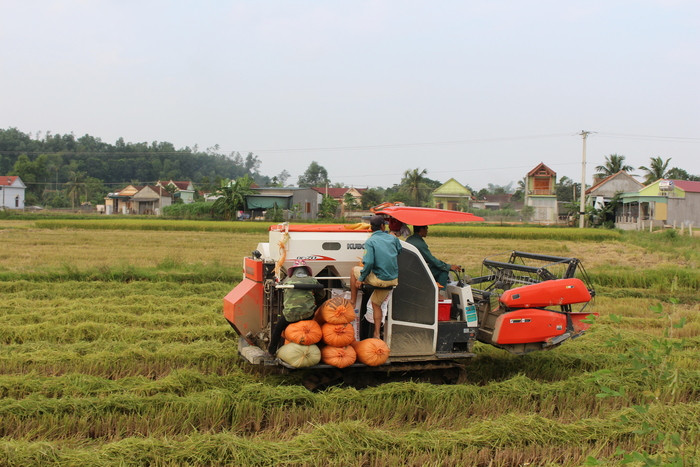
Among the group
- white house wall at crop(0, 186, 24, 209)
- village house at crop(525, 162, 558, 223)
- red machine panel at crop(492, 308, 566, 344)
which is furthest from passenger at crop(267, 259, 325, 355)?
white house wall at crop(0, 186, 24, 209)

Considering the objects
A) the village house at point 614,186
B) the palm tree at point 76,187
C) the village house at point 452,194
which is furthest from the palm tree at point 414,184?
the palm tree at point 76,187

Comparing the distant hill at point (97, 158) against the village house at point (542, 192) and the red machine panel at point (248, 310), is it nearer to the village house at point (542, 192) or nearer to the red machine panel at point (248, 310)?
the village house at point (542, 192)

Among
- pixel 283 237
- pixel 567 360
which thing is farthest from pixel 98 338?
pixel 567 360

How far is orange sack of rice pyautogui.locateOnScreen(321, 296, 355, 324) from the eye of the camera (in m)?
5.75

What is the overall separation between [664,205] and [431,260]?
41.1 metres

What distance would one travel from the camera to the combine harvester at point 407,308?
20.5 ft

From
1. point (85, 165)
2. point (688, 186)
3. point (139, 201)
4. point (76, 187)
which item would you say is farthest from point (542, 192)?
point (85, 165)

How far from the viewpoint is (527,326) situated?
265 inches

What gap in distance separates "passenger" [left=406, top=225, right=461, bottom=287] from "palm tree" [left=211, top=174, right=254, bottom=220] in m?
44.8

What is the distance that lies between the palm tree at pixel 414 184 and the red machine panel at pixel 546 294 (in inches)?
2078

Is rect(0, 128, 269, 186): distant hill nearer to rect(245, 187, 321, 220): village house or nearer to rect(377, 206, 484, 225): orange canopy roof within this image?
rect(245, 187, 321, 220): village house

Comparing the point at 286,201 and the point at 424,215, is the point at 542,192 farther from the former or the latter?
the point at 424,215

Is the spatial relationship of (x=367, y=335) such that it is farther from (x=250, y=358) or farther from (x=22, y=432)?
(x=22, y=432)

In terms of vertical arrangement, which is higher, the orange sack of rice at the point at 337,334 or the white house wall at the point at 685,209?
the white house wall at the point at 685,209
